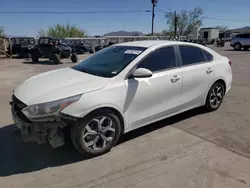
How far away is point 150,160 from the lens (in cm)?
336

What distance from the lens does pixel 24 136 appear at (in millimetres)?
3256

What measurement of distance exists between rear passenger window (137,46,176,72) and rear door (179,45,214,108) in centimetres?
24

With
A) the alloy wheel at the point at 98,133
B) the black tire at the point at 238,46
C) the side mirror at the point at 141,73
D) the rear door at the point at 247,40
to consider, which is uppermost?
the rear door at the point at 247,40

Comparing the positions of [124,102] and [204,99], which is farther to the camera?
[204,99]

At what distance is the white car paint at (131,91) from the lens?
10.6 ft

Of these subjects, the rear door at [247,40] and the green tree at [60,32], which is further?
the green tree at [60,32]

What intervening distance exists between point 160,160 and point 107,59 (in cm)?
187

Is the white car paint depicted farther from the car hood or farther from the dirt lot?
the dirt lot

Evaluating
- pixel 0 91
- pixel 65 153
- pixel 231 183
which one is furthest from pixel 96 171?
pixel 0 91

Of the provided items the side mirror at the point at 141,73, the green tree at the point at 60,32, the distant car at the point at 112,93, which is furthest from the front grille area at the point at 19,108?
the green tree at the point at 60,32

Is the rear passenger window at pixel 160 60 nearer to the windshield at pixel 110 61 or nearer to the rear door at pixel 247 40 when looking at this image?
the windshield at pixel 110 61

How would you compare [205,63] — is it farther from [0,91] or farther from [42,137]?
[0,91]

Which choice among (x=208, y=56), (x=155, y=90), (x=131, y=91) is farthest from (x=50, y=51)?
(x=131, y=91)

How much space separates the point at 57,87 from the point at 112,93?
0.73m
